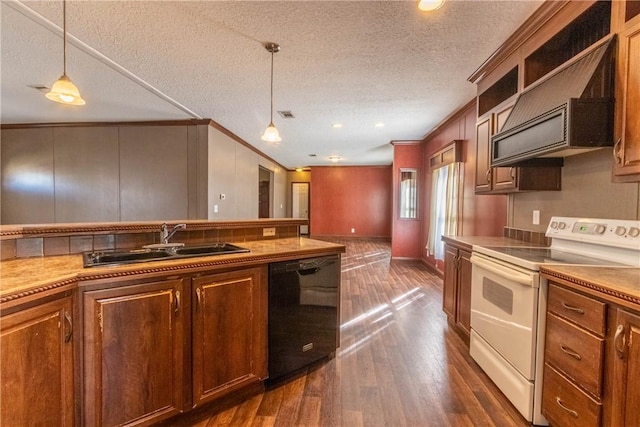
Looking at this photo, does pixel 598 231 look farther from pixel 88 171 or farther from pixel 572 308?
pixel 88 171

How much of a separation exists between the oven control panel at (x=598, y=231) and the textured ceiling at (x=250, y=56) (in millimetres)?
1467

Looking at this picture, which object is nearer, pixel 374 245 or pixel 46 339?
pixel 46 339

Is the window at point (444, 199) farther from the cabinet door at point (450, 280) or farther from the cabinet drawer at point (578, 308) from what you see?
the cabinet drawer at point (578, 308)

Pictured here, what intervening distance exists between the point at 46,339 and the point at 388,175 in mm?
9334

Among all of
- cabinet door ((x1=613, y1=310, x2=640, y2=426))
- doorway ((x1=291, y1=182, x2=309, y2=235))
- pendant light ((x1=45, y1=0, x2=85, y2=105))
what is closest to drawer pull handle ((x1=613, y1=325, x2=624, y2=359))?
cabinet door ((x1=613, y1=310, x2=640, y2=426))

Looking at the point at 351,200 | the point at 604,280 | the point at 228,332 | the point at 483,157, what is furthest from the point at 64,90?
the point at 351,200

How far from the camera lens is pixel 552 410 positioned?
1.55 meters

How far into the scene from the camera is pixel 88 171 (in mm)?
4875

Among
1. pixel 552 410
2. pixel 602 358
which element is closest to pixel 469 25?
pixel 602 358

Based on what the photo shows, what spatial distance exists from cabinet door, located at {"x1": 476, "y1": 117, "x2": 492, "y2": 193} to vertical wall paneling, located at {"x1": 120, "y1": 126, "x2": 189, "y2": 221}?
4.15m

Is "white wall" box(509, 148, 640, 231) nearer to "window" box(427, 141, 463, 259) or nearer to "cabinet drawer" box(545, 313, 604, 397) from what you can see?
"cabinet drawer" box(545, 313, 604, 397)

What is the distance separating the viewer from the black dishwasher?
1933 millimetres

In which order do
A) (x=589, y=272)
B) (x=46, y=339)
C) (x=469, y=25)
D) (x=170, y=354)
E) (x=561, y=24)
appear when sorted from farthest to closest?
(x=469, y=25) < (x=561, y=24) < (x=170, y=354) < (x=589, y=272) < (x=46, y=339)

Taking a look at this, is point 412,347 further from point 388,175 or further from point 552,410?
point 388,175
